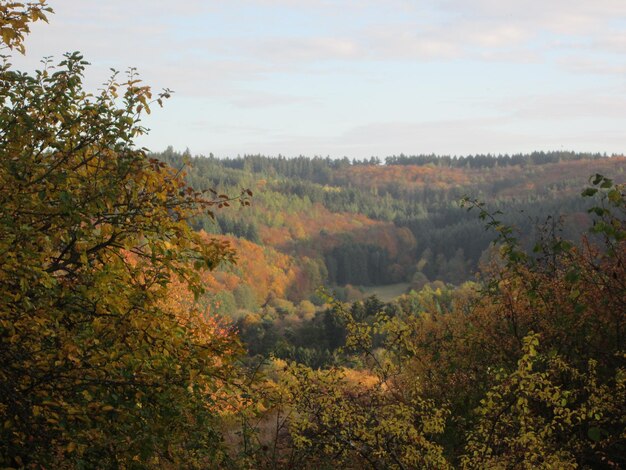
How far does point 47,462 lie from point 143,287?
7.53 ft

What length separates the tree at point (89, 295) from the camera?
730cm

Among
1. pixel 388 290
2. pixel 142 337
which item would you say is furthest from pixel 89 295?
pixel 388 290

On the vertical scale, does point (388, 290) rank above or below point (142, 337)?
below

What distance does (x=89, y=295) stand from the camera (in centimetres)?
796

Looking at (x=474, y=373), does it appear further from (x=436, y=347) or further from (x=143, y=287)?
(x=143, y=287)

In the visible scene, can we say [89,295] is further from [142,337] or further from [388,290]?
[388,290]

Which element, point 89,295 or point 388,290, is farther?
point 388,290

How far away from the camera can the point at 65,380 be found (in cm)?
753

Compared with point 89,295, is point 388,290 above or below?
below

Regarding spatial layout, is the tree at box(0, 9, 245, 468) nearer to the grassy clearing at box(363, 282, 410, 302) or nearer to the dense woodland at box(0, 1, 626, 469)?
the dense woodland at box(0, 1, 626, 469)

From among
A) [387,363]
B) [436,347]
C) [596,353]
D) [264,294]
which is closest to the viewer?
[387,363]

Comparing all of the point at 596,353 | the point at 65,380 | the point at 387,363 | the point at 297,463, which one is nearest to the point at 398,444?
the point at 387,363

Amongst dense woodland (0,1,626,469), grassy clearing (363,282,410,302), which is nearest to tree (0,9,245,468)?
A: dense woodland (0,1,626,469)

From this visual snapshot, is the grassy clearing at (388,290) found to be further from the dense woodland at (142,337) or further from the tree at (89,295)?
the tree at (89,295)
